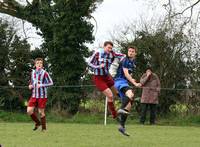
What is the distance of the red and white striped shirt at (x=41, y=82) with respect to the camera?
17.0 meters

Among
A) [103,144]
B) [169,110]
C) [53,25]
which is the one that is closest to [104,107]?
[169,110]

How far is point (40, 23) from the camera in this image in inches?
1177

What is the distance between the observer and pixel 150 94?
72.0 feet

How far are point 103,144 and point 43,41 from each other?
61.5 feet

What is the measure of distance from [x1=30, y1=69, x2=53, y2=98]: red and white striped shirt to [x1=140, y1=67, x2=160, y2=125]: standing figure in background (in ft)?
18.2

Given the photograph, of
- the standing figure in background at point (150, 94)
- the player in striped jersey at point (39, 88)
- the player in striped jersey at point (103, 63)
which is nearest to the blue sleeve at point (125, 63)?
the player in striped jersey at point (103, 63)

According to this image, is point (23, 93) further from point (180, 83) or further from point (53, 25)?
point (180, 83)

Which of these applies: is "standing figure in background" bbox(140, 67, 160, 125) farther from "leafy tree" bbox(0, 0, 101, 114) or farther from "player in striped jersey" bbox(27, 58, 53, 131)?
"leafy tree" bbox(0, 0, 101, 114)

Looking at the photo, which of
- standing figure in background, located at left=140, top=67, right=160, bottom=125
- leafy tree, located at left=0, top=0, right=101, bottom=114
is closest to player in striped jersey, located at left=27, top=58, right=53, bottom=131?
standing figure in background, located at left=140, top=67, right=160, bottom=125

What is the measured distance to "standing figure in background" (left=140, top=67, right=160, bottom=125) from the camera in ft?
71.2

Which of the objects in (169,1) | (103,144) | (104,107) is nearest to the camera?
(103,144)

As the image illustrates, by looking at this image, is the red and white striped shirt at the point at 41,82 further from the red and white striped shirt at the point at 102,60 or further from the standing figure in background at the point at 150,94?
the standing figure in background at the point at 150,94

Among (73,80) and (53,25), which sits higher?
(53,25)

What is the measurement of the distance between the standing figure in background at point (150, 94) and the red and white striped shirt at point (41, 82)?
5548mm
